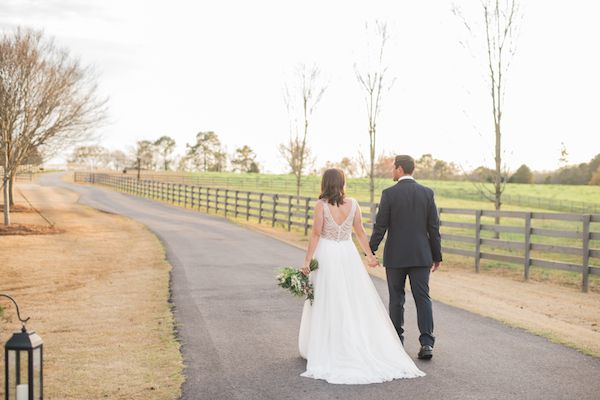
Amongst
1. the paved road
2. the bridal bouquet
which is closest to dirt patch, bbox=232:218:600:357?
the paved road

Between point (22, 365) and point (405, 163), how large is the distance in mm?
3723

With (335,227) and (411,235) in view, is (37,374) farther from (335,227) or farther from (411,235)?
(411,235)

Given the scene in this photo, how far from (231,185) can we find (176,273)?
61.2m

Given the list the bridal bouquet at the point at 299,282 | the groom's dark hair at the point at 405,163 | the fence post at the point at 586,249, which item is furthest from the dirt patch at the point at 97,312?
the fence post at the point at 586,249

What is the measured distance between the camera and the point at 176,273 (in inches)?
470

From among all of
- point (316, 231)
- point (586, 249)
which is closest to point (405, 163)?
point (316, 231)

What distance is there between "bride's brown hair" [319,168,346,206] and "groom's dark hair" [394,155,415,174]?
617mm

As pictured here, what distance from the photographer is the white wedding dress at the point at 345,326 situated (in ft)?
17.2

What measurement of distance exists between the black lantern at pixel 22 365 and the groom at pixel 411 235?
3.15 meters

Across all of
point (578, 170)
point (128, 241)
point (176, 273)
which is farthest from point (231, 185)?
point (176, 273)

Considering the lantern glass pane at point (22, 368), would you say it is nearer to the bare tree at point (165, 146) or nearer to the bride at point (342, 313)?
the bride at point (342, 313)

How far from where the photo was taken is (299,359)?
19.0 feet

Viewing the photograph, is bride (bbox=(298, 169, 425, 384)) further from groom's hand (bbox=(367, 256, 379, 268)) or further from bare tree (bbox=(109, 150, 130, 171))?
bare tree (bbox=(109, 150, 130, 171))

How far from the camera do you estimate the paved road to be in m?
4.83
